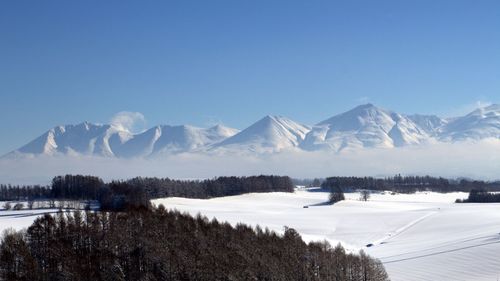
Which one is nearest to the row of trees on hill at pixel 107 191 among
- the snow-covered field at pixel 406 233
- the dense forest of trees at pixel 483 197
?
the snow-covered field at pixel 406 233

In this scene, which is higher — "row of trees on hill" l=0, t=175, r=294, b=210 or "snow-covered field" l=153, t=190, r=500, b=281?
"row of trees on hill" l=0, t=175, r=294, b=210

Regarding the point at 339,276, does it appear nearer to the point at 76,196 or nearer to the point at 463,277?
the point at 463,277

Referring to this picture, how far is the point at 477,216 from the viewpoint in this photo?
110 metres

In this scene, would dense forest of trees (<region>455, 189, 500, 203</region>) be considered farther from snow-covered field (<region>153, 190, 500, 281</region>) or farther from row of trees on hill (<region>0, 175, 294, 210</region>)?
row of trees on hill (<region>0, 175, 294, 210</region>)

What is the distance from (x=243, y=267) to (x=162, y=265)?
7466 mm

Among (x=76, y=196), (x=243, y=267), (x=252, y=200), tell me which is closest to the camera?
(x=243, y=267)

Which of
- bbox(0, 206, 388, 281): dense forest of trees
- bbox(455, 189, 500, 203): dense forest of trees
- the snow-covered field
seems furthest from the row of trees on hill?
bbox(455, 189, 500, 203): dense forest of trees

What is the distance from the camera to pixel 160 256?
175 feet

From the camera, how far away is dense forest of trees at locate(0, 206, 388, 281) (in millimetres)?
50219

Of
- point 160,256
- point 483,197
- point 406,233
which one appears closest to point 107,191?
point 406,233

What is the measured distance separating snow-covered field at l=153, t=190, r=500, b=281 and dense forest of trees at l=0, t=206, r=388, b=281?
9.58 m

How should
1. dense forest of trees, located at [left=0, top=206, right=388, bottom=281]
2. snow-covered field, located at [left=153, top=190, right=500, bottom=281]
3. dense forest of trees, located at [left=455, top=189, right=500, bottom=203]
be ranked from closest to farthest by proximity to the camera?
dense forest of trees, located at [left=0, top=206, right=388, bottom=281] < snow-covered field, located at [left=153, top=190, right=500, bottom=281] < dense forest of trees, located at [left=455, top=189, right=500, bottom=203]

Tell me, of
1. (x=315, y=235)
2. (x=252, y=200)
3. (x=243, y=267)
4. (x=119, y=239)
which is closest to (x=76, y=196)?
(x=252, y=200)

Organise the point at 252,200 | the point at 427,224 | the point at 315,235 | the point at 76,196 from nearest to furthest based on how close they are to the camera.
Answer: the point at 315,235, the point at 427,224, the point at 76,196, the point at 252,200
